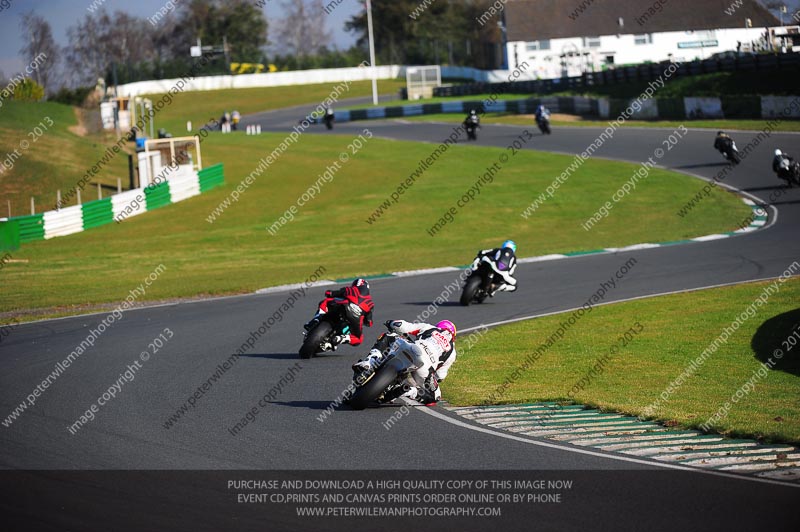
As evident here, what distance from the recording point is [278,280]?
931 inches

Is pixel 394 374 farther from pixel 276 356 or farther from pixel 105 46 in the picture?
pixel 105 46

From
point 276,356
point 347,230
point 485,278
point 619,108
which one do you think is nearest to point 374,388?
point 276,356

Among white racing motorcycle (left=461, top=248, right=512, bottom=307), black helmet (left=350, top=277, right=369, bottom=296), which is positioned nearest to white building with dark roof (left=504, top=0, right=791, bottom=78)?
white racing motorcycle (left=461, top=248, right=512, bottom=307)

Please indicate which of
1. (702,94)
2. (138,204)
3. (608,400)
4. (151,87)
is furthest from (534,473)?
(151,87)

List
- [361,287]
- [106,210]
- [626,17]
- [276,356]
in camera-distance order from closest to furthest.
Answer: [361,287] → [276,356] → [106,210] → [626,17]

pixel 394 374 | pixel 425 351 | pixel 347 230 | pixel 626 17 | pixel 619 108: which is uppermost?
pixel 626 17

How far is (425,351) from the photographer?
417 inches

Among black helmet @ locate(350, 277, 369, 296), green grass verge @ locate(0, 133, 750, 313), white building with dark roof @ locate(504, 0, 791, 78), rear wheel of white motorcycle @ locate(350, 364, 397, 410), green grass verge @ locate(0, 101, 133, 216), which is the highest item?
white building with dark roof @ locate(504, 0, 791, 78)

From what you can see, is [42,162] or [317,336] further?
[42,162]

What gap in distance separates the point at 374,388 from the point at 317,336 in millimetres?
3391

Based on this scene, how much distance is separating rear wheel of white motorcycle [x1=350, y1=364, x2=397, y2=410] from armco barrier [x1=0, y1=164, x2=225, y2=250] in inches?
898

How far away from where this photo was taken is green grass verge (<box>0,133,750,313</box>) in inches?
983

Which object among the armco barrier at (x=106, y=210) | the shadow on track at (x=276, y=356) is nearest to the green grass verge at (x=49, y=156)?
the armco barrier at (x=106, y=210)

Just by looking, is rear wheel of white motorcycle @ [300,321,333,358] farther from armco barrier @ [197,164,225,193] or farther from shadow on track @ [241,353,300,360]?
armco barrier @ [197,164,225,193]
